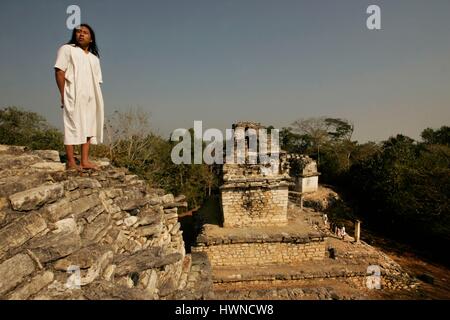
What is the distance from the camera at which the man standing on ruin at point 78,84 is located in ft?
10.8

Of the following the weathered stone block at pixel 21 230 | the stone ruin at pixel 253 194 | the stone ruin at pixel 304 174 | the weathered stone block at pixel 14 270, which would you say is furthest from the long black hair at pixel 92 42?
the stone ruin at pixel 304 174

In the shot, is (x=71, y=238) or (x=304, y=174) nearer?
(x=71, y=238)

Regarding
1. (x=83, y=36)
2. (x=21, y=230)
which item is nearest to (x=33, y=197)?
(x=21, y=230)

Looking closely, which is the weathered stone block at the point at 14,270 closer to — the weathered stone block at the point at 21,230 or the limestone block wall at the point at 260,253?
the weathered stone block at the point at 21,230

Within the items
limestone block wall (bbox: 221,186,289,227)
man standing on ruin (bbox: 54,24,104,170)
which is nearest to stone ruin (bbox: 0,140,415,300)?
man standing on ruin (bbox: 54,24,104,170)

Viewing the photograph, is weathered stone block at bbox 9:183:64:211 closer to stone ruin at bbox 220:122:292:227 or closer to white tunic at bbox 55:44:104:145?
white tunic at bbox 55:44:104:145

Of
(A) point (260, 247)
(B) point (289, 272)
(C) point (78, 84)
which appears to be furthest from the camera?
(A) point (260, 247)

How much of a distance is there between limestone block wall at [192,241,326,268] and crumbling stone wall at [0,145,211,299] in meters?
5.41

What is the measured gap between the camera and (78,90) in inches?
134

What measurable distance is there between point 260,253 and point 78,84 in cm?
805

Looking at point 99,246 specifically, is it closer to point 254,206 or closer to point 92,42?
point 92,42

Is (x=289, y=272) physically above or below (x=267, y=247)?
below

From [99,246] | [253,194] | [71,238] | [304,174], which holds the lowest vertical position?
[253,194]

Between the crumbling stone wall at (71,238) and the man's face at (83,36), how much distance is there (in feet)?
5.28
